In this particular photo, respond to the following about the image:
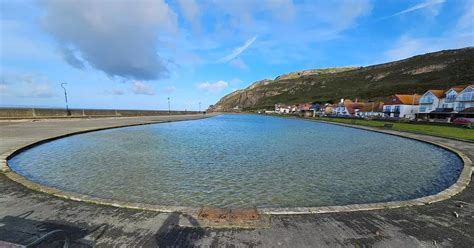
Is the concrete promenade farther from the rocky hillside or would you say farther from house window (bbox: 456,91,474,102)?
the rocky hillside

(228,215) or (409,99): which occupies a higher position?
(409,99)

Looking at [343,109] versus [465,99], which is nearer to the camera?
[465,99]

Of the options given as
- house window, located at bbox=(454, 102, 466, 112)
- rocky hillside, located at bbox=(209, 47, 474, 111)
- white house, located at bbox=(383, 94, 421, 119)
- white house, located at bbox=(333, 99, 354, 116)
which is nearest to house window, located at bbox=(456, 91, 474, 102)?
house window, located at bbox=(454, 102, 466, 112)

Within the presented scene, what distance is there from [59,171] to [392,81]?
594ft

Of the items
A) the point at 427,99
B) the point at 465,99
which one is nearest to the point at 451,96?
the point at 465,99

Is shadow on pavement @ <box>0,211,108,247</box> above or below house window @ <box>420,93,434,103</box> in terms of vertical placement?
below

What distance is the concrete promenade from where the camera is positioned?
4.45m

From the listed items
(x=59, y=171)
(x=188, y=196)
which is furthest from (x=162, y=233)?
(x=59, y=171)

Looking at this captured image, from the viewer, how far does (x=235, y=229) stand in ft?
16.1

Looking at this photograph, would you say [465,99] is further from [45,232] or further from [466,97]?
[45,232]

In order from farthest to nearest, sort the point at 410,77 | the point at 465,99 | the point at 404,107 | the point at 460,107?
1. the point at 410,77
2. the point at 404,107
3. the point at 460,107
4. the point at 465,99

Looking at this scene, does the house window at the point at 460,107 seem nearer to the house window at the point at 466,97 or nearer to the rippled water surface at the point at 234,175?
the house window at the point at 466,97

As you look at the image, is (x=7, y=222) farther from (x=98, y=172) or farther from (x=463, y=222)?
(x=463, y=222)

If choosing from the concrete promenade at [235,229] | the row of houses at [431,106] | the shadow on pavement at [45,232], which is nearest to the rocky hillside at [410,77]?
the row of houses at [431,106]
